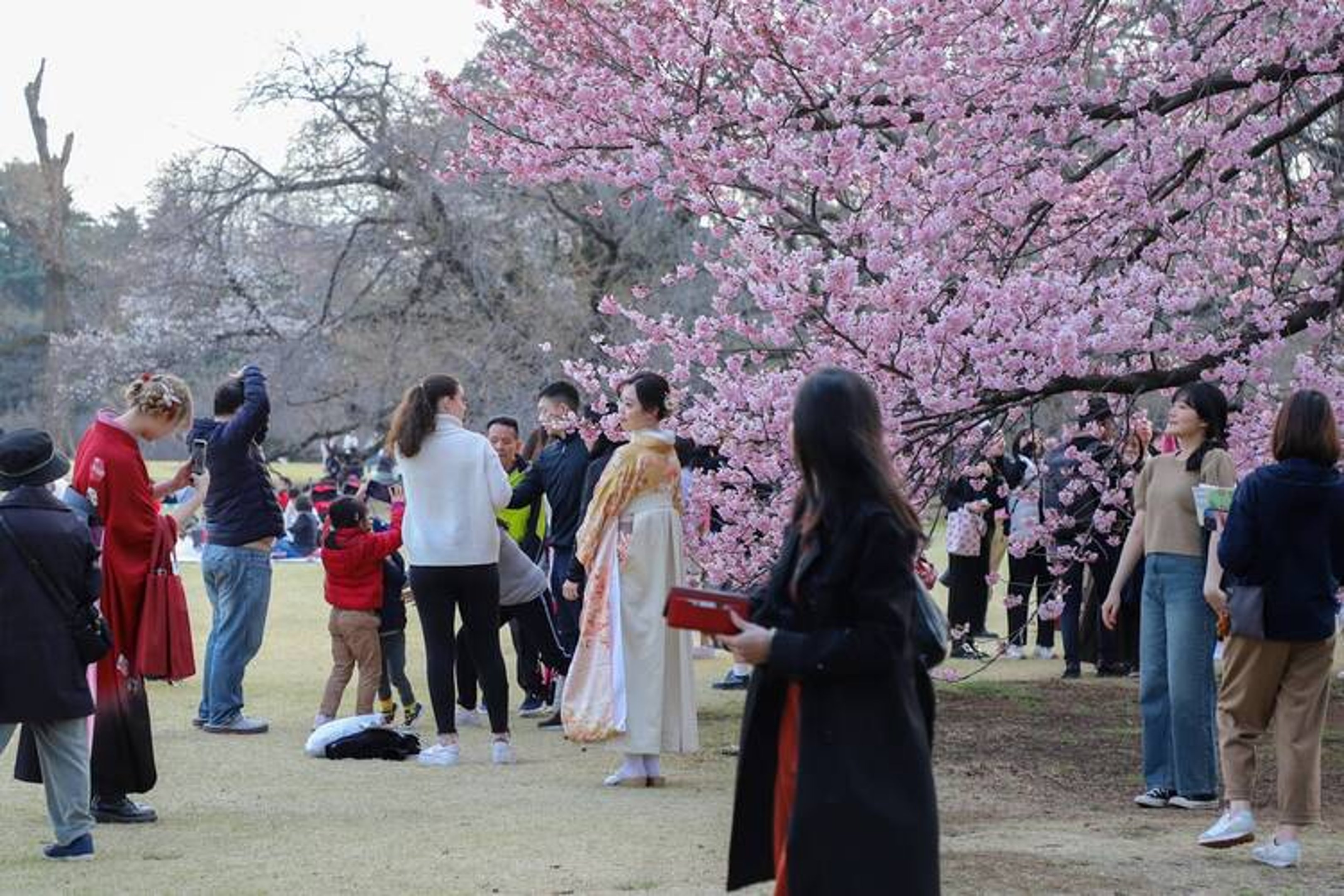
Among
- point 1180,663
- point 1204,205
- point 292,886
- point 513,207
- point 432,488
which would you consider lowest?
point 292,886

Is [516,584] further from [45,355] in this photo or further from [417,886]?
[45,355]

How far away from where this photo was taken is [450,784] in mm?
7844

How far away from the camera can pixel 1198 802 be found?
7496 millimetres

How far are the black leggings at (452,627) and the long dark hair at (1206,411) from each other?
3.26m

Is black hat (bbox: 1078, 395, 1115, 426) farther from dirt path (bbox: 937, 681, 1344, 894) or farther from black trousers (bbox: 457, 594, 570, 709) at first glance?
black trousers (bbox: 457, 594, 570, 709)

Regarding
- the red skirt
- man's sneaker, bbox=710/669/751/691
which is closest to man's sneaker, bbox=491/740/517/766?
man's sneaker, bbox=710/669/751/691

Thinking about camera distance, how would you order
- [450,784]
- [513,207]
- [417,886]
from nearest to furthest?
1. [417,886]
2. [450,784]
3. [513,207]

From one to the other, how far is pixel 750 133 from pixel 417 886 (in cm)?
521

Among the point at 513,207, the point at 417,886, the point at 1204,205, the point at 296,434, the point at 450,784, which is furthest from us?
the point at 296,434

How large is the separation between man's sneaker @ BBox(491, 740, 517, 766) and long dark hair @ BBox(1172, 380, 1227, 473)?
348 centimetres

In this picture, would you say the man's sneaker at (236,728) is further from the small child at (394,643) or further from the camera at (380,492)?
the camera at (380,492)

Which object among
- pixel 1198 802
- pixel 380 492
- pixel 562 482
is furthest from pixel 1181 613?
pixel 380 492

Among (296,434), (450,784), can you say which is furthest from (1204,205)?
(296,434)

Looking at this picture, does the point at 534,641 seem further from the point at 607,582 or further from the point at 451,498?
the point at 607,582
